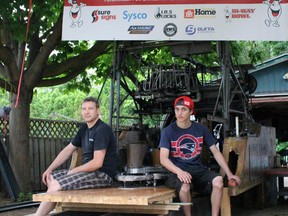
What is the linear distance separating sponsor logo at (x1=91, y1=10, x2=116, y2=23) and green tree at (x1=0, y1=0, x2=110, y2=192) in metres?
1.36

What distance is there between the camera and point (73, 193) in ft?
15.9

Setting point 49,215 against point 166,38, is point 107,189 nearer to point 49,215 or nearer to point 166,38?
point 49,215

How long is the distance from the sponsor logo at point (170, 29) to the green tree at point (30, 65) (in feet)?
7.52

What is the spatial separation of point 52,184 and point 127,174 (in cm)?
92

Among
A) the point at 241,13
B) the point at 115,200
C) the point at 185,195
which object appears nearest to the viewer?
the point at 115,200

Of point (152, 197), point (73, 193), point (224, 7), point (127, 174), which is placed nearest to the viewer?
point (152, 197)

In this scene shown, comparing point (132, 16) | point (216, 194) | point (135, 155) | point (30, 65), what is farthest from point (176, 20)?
point (30, 65)

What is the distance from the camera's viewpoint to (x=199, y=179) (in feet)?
17.7

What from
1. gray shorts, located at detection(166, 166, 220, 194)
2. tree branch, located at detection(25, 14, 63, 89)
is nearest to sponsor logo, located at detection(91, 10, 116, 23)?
tree branch, located at detection(25, 14, 63, 89)

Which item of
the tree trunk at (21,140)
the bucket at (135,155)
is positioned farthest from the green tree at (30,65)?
the bucket at (135,155)

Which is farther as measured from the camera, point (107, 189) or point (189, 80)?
point (189, 80)

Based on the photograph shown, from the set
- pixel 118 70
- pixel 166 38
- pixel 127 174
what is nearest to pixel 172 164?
pixel 127 174

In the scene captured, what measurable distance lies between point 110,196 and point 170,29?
118 inches

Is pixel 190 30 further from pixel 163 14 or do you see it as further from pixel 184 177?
pixel 184 177
